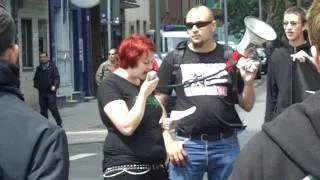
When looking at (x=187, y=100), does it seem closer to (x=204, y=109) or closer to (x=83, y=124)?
(x=204, y=109)

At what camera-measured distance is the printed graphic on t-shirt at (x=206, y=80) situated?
570cm

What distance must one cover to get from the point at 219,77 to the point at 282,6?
2594 inches

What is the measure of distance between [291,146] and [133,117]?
3.07 m

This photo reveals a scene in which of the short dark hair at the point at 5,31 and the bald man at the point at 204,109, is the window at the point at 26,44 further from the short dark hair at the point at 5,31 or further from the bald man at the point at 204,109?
the short dark hair at the point at 5,31

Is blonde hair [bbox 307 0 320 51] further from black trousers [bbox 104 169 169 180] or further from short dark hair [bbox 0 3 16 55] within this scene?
black trousers [bbox 104 169 169 180]

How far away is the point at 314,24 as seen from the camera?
7.23 ft

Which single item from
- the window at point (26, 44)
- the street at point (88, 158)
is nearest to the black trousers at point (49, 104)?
the street at point (88, 158)

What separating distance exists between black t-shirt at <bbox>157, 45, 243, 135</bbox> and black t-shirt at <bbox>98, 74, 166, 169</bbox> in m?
0.31

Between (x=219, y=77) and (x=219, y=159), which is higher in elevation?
(x=219, y=77)

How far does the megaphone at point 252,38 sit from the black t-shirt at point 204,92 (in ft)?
0.81

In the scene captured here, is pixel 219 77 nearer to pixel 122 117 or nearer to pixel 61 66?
pixel 122 117

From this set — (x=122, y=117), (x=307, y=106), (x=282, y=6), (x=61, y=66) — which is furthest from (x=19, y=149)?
(x=282, y=6)

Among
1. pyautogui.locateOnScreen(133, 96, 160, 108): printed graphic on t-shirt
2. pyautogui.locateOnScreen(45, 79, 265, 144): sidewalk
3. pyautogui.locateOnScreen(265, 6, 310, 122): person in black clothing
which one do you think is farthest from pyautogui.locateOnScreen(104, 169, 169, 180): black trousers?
pyautogui.locateOnScreen(45, 79, 265, 144): sidewalk

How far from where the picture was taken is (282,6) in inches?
2781
